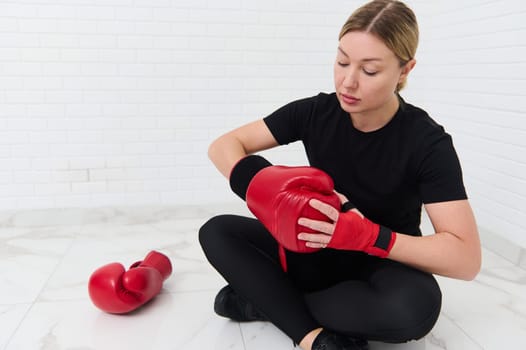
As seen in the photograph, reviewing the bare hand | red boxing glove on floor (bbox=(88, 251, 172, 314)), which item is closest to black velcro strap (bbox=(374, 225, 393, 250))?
the bare hand

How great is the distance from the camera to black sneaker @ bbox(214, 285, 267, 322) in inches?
55.7

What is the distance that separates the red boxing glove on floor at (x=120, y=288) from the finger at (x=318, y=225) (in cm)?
65

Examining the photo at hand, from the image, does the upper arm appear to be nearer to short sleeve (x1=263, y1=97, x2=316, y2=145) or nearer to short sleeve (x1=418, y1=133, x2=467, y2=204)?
short sleeve (x1=263, y1=97, x2=316, y2=145)

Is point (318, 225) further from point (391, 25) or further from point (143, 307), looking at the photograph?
point (143, 307)

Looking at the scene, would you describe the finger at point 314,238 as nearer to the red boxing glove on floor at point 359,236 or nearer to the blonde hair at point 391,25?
the red boxing glove on floor at point 359,236

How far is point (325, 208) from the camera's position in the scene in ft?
3.44

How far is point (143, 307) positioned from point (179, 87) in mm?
1123

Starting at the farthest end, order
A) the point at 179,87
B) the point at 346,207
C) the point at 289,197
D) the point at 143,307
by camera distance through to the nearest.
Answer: the point at 179,87 → the point at 143,307 → the point at 346,207 → the point at 289,197

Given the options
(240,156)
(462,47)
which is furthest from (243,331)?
(462,47)

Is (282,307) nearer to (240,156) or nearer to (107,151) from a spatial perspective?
(240,156)

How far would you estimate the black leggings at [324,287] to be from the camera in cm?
115

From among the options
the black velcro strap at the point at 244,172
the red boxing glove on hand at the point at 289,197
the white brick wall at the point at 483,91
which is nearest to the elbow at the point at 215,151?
the black velcro strap at the point at 244,172

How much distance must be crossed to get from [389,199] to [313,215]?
312 millimetres

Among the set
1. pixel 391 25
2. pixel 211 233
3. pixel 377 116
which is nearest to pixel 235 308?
pixel 211 233
